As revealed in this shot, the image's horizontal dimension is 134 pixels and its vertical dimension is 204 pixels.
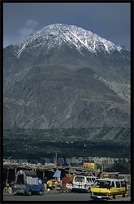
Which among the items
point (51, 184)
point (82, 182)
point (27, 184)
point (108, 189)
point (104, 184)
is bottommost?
point (51, 184)

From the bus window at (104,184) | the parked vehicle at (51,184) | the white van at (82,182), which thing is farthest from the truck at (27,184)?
the bus window at (104,184)

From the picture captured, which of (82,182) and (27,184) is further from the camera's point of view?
(82,182)

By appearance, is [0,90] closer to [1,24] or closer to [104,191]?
[1,24]

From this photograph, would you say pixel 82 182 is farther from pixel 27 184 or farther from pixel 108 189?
pixel 108 189

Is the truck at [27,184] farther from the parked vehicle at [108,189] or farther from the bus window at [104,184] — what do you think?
the bus window at [104,184]

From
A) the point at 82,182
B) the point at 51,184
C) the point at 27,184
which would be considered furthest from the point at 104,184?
the point at 51,184

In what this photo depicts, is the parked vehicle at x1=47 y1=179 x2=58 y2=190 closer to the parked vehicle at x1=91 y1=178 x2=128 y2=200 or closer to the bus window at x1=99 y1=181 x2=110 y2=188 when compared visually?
the parked vehicle at x1=91 y1=178 x2=128 y2=200
